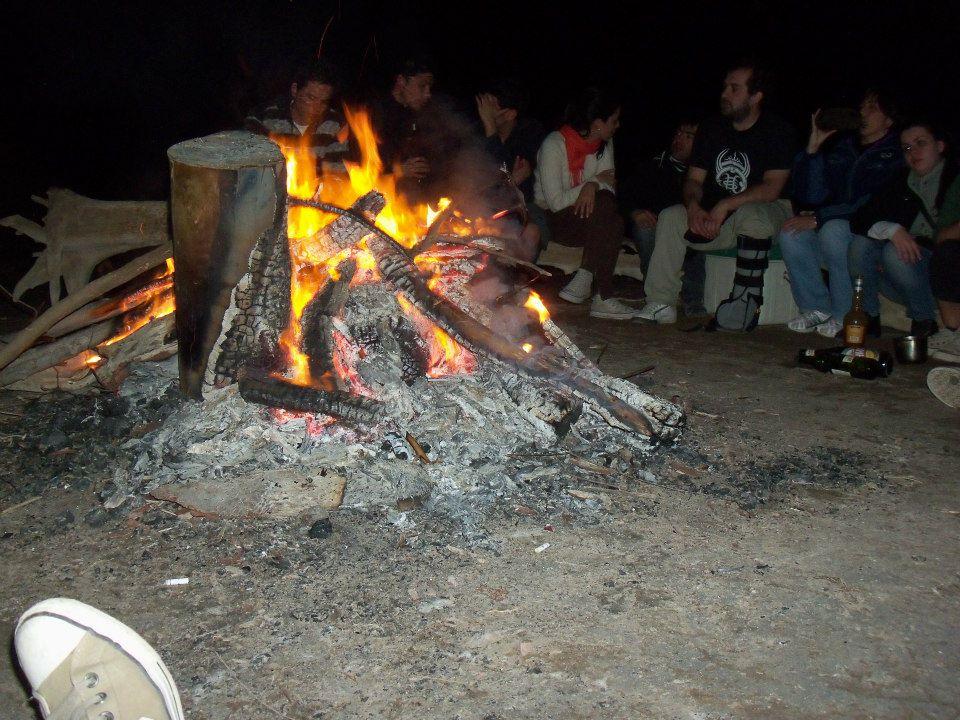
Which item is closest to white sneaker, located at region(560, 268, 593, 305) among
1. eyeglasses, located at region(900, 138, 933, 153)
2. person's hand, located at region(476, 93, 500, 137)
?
person's hand, located at region(476, 93, 500, 137)

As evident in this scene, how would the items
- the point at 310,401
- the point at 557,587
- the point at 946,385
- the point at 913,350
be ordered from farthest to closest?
the point at 913,350 < the point at 946,385 < the point at 310,401 < the point at 557,587

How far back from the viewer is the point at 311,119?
20.6 feet

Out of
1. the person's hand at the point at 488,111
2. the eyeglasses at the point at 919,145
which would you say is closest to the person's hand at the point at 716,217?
the eyeglasses at the point at 919,145

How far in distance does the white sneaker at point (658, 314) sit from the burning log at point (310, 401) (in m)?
3.90

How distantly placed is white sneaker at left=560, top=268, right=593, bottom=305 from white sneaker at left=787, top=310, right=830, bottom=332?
188cm

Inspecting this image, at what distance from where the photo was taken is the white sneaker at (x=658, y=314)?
294 inches

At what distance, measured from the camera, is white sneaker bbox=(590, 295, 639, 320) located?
299 inches

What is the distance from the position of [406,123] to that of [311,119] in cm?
109

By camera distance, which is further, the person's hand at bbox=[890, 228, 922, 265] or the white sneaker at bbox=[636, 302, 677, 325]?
the white sneaker at bbox=[636, 302, 677, 325]

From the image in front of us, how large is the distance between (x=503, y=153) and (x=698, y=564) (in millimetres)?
5566

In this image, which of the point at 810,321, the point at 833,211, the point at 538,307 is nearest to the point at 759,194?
the point at 833,211

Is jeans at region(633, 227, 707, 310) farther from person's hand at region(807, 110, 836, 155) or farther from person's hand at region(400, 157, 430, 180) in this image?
person's hand at region(400, 157, 430, 180)

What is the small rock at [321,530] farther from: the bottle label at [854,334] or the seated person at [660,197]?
the seated person at [660,197]

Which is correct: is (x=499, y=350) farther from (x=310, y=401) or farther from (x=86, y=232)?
(x=86, y=232)
